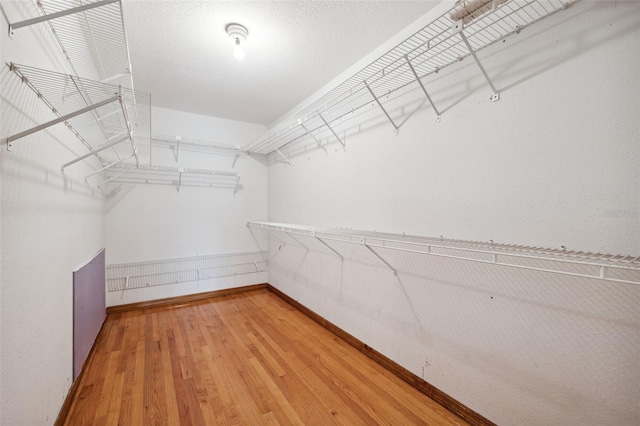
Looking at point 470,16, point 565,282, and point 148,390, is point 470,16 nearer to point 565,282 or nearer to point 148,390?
point 565,282

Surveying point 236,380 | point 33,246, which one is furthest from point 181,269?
point 33,246

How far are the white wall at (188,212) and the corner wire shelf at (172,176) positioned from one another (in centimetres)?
7

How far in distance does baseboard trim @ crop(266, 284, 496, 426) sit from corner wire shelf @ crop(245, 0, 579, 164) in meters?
1.58

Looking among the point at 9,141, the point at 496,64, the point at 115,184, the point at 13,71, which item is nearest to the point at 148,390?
the point at 9,141

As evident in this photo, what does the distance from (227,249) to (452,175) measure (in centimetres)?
282

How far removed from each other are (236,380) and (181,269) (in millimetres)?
1808

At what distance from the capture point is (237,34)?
1.68 metres

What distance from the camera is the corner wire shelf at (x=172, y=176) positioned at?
275 cm

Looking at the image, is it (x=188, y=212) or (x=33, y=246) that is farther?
(x=188, y=212)

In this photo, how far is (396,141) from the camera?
1.75 m

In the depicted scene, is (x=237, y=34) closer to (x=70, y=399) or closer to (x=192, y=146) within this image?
(x=192, y=146)

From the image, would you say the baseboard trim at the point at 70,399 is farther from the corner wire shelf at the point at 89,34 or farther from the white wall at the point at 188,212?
the corner wire shelf at the point at 89,34

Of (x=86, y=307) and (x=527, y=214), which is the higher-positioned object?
(x=527, y=214)

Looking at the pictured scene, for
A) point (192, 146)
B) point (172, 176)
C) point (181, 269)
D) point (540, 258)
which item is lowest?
point (181, 269)
